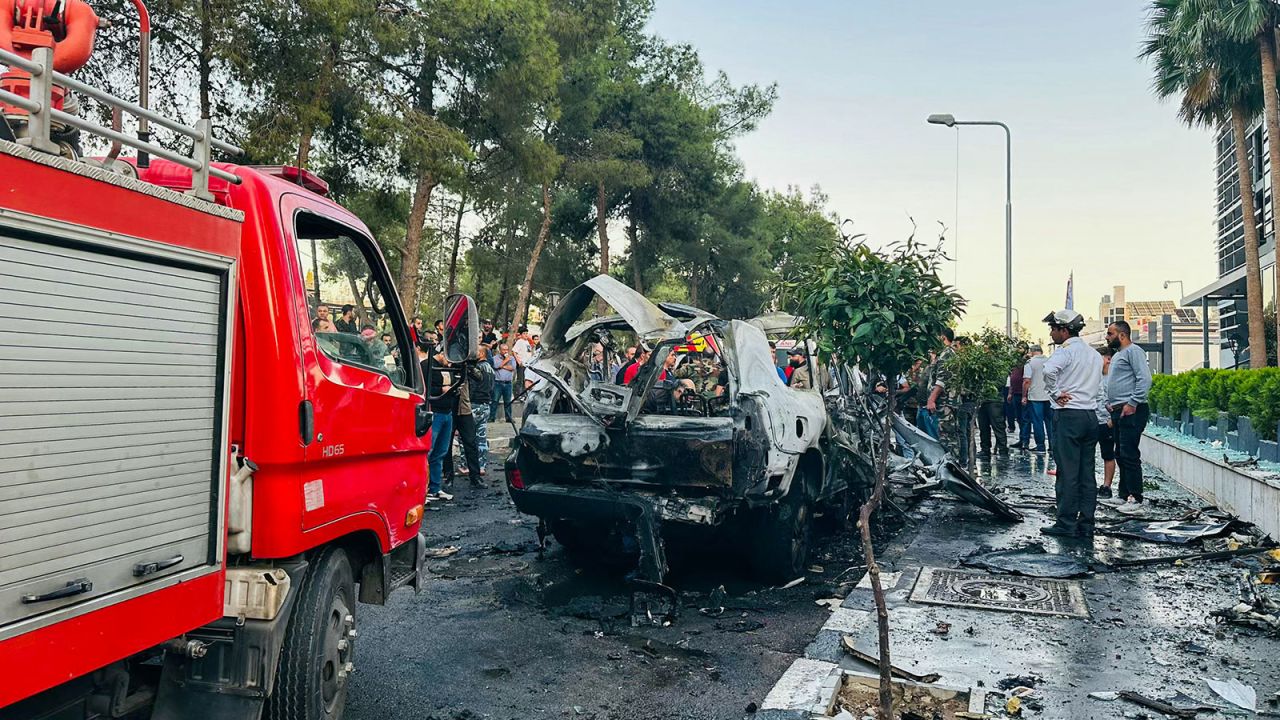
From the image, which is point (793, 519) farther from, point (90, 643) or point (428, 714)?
point (90, 643)

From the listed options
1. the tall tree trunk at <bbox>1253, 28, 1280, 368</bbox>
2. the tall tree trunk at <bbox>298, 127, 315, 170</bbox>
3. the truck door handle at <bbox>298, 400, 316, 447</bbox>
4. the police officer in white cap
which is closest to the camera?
the truck door handle at <bbox>298, 400, 316, 447</bbox>

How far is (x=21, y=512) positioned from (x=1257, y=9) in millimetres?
24585

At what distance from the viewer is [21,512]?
207cm

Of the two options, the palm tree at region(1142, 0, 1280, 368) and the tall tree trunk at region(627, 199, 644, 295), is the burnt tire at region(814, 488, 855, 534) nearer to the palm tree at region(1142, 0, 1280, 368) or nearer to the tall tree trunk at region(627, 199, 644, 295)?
the palm tree at region(1142, 0, 1280, 368)

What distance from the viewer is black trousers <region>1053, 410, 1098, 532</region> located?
26.0 feet

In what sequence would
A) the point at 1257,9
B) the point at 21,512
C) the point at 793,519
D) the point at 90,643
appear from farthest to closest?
the point at 1257,9, the point at 793,519, the point at 90,643, the point at 21,512

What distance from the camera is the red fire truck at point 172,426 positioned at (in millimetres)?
2119

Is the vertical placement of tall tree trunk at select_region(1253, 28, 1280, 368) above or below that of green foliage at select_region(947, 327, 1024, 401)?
above

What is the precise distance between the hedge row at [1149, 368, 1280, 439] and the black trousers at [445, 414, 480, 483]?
8235mm

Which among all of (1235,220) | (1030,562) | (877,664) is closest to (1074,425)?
(1030,562)

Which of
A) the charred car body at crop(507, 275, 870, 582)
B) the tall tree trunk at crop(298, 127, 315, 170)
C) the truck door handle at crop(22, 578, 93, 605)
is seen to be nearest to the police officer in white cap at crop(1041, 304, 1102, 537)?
the charred car body at crop(507, 275, 870, 582)

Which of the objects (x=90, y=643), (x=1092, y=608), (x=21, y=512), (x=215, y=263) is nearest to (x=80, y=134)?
(x=215, y=263)

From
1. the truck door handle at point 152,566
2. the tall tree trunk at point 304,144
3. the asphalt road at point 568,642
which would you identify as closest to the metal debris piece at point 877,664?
the asphalt road at point 568,642

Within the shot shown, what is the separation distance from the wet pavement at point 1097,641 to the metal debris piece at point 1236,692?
0.13ft
